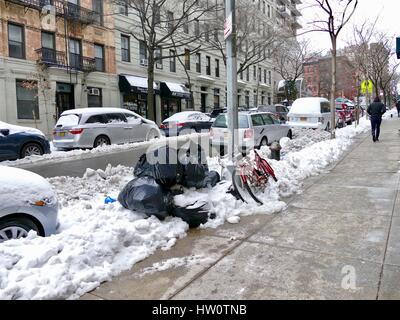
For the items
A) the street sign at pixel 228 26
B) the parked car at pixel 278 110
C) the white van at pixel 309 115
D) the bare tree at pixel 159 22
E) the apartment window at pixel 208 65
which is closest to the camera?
the street sign at pixel 228 26

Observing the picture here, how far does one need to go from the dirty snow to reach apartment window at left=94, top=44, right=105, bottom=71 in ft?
65.2

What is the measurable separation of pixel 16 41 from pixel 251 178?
18.9 m

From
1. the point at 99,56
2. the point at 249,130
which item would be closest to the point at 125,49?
the point at 99,56

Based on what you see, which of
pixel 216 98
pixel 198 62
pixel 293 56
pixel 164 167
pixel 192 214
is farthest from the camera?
pixel 293 56

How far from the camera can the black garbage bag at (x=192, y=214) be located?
473 cm

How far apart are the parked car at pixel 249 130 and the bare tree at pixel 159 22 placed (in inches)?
353

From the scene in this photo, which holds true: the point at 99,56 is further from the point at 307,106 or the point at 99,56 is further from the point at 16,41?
the point at 307,106

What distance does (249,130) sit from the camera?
11.7m

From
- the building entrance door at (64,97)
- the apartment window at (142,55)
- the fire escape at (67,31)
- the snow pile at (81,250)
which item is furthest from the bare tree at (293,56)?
the snow pile at (81,250)

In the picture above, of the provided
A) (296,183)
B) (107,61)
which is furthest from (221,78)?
(296,183)

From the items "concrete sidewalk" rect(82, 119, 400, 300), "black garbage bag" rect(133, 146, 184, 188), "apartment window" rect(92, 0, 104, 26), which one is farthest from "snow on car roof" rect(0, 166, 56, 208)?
"apartment window" rect(92, 0, 104, 26)

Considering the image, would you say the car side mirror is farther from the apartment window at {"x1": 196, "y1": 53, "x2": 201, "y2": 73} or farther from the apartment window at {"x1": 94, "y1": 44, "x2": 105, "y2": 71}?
the apartment window at {"x1": 196, "y1": 53, "x2": 201, "y2": 73}

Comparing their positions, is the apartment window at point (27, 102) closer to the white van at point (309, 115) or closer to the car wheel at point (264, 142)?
the car wheel at point (264, 142)

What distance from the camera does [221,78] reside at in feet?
125
